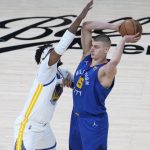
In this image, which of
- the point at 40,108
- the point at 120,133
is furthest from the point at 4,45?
the point at 40,108

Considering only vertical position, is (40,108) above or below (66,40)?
below

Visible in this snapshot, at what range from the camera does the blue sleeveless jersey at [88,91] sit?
20.2 ft

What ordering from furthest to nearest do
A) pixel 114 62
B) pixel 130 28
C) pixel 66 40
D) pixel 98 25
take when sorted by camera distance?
1. pixel 98 25
2. pixel 130 28
3. pixel 66 40
4. pixel 114 62

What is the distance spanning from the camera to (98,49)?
6137 millimetres

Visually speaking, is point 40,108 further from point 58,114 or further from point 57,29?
point 57,29

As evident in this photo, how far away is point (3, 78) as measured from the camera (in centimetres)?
975

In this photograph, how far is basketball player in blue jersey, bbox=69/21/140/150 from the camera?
20.0ft

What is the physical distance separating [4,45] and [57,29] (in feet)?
4.20

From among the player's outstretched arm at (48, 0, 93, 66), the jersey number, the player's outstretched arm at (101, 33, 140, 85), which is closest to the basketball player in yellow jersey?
the player's outstretched arm at (48, 0, 93, 66)

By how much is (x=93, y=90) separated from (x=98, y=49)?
15.2 inches

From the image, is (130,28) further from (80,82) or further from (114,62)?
(80,82)

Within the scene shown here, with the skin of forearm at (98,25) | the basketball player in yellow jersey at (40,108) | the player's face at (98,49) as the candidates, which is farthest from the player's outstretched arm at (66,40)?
the skin of forearm at (98,25)

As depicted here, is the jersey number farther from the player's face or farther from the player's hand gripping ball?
the player's hand gripping ball

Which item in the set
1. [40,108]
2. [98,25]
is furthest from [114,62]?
[40,108]
